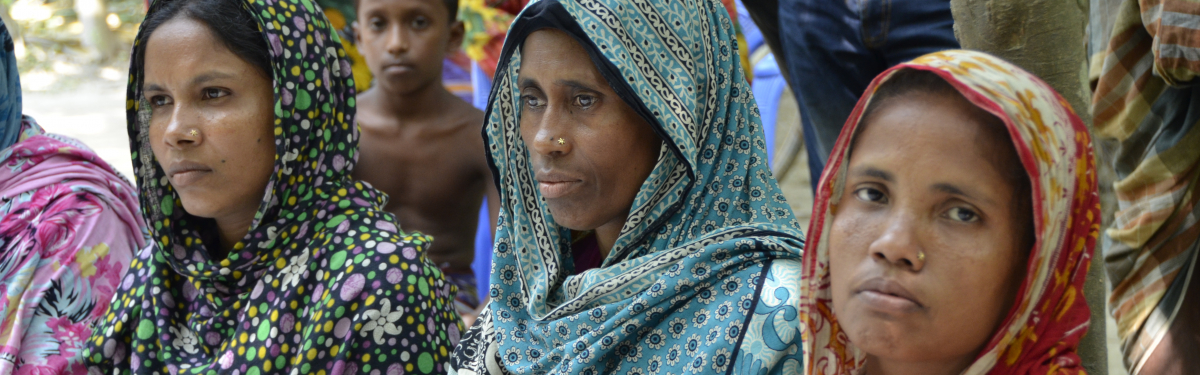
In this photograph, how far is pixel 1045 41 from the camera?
177 centimetres

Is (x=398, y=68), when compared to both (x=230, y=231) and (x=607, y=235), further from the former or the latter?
(x=607, y=235)

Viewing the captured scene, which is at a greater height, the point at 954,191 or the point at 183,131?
the point at 954,191

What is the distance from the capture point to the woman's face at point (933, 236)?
4.07 ft

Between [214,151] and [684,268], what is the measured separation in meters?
1.17

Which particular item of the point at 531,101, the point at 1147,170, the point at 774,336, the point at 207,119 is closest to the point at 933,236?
the point at 774,336

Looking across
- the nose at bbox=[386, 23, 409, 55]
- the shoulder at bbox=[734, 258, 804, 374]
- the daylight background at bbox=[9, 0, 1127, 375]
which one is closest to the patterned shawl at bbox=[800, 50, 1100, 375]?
the shoulder at bbox=[734, 258, 804, 374]

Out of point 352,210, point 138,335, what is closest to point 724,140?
point 352,210

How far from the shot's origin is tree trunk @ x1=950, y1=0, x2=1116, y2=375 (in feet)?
5.77

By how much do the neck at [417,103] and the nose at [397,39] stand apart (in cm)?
17

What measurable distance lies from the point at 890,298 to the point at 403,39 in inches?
96.3

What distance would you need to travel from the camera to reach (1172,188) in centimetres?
217

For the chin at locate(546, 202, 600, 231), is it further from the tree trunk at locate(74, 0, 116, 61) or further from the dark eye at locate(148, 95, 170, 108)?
the tree trunk at locate(74, 0, 116, 61)

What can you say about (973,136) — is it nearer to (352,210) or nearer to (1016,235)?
(1016,235)

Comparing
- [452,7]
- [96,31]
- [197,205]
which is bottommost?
[96,31]
